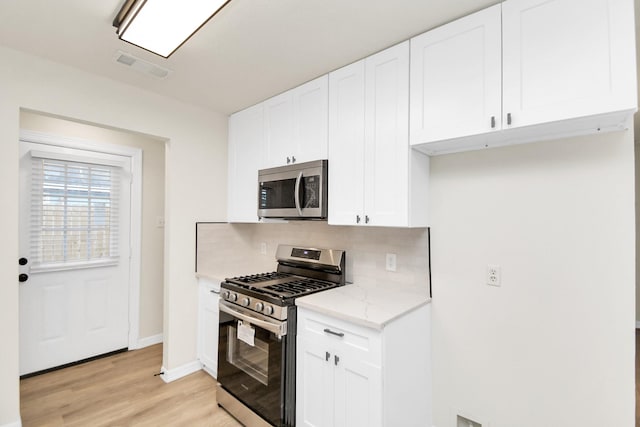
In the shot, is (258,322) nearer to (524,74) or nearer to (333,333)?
(333,333)

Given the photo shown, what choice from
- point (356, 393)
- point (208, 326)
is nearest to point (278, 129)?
point (208, 326)

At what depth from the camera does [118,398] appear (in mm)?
2416

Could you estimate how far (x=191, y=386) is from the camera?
8.54 feet

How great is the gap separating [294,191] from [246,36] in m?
1.06

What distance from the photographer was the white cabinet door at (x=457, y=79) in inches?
58.9

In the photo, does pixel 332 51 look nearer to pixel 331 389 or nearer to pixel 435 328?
pixel 435 328

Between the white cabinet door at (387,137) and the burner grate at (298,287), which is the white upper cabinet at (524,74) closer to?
the white cabinet door at (387,137)

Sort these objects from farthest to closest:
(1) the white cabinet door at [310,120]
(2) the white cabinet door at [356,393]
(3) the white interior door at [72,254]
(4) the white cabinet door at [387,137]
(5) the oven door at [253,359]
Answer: (3) the white interior door at [72,254] < (1) the white cabinet door at [310,120] < (5) the oven door at [253,359] < (4) the white cabinet door at [387,137] < (2) the white cabinet door at [356,393]

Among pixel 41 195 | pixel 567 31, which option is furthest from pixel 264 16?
pixel 41 195

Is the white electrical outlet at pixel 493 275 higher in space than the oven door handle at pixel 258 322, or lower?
higher

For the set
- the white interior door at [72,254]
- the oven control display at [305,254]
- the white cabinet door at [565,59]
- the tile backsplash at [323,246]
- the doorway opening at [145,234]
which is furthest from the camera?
the doorway opening at [145,234]

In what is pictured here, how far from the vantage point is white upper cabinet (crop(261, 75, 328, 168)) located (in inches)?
88.7

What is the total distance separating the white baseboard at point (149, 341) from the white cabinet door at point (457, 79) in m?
3.43

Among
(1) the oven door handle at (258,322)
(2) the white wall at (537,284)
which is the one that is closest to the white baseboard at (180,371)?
(1) the oven door handle at (258,322)
